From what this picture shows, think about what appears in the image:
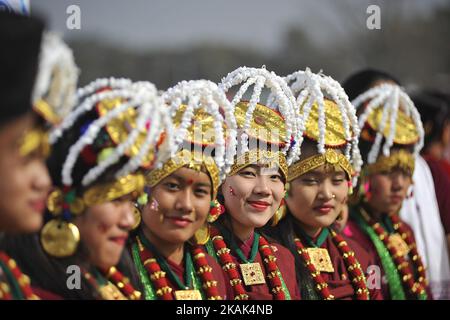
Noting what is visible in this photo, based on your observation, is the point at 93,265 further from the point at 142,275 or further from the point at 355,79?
the point at 355,79

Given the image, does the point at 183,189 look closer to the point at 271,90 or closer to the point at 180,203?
the point at 180,203

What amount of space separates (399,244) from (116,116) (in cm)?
288

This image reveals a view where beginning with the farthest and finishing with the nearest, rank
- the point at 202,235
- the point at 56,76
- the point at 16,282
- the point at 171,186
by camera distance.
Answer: the point at 202,235
the point at 171,186
the point at 16,282
the point at 56,76

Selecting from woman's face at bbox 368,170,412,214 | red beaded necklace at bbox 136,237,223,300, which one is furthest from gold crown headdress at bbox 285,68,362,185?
red beaded necklace at bbox 136,237,223,300

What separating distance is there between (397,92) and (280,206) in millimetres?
1324

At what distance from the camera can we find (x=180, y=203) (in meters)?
3.57

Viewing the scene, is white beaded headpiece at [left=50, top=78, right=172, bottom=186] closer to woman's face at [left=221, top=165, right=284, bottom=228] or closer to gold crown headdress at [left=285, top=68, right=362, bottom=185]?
woman's face at [left=221, top=165, right=284, bottom=228]

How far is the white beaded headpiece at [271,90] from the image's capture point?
13.6 feet

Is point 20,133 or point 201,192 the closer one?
point 20,133

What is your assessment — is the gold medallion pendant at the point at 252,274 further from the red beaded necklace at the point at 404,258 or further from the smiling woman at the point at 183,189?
the red beaded necklace at the point at 404,258

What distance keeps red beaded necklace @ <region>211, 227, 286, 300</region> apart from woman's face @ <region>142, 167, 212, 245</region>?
486 millimetres

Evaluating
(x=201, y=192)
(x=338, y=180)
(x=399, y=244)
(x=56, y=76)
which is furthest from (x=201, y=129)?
(x=399, y=244)

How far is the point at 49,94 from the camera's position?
2727 mm

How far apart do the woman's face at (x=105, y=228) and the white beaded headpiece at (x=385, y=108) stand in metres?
2.32
